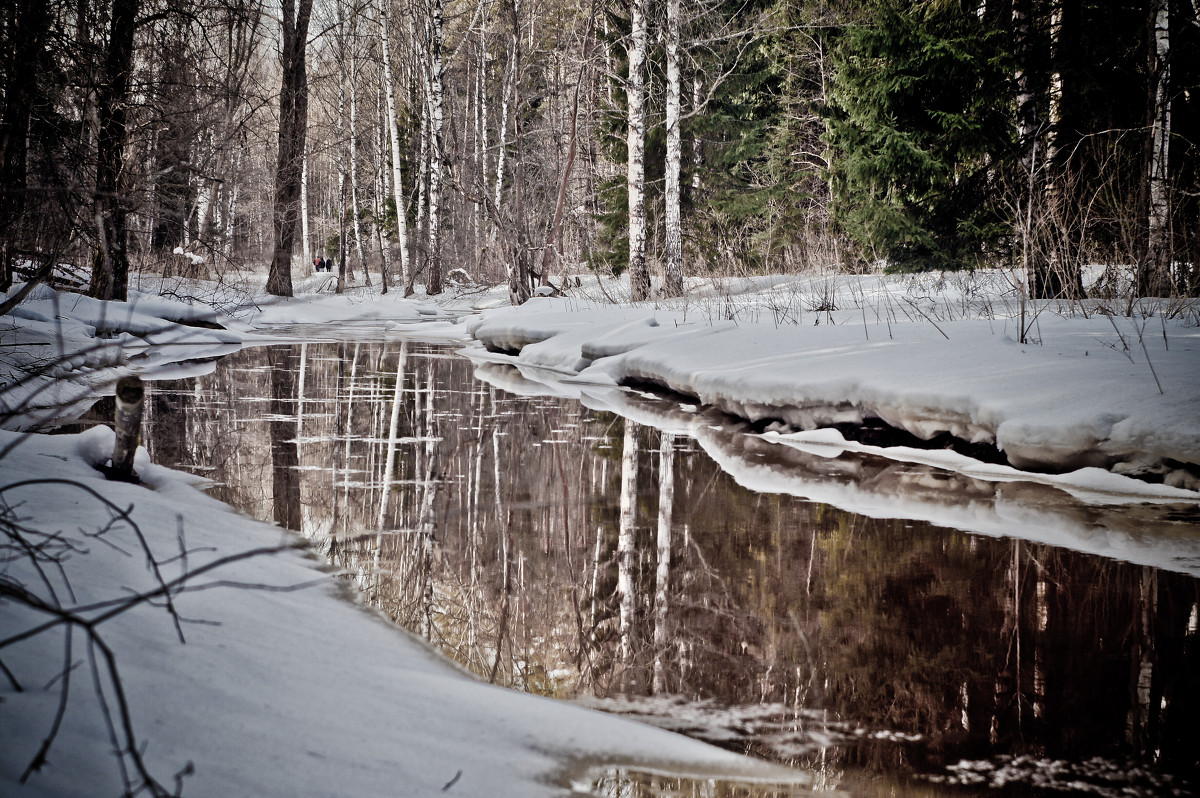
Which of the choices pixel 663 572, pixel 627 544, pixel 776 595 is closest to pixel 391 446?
pixel 627 544

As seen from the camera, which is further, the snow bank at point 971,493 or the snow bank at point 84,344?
the snow bank at point 84,344

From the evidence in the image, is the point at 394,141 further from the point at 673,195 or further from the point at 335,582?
the point at 335,582

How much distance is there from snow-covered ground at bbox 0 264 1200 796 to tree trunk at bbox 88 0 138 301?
1.18 meters

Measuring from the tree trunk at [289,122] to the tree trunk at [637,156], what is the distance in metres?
7.74

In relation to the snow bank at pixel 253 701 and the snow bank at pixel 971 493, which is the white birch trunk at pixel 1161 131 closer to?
the snow bank at pixel 971 493

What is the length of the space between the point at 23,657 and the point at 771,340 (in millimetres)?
6651

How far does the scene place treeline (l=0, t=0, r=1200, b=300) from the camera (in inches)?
275

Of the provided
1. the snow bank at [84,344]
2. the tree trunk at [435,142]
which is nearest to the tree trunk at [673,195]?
the tree trunk at [435,142]

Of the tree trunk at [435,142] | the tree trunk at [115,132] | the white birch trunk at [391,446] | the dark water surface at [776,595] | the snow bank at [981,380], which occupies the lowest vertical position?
the dark water surface at [776,595]

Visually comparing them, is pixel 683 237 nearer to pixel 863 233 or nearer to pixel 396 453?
pixel 863 233

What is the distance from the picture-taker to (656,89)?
18469 mm

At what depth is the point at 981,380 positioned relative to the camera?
514 cm

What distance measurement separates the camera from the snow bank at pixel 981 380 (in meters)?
4.26

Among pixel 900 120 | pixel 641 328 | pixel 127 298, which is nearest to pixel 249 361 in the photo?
pixel 127 298
